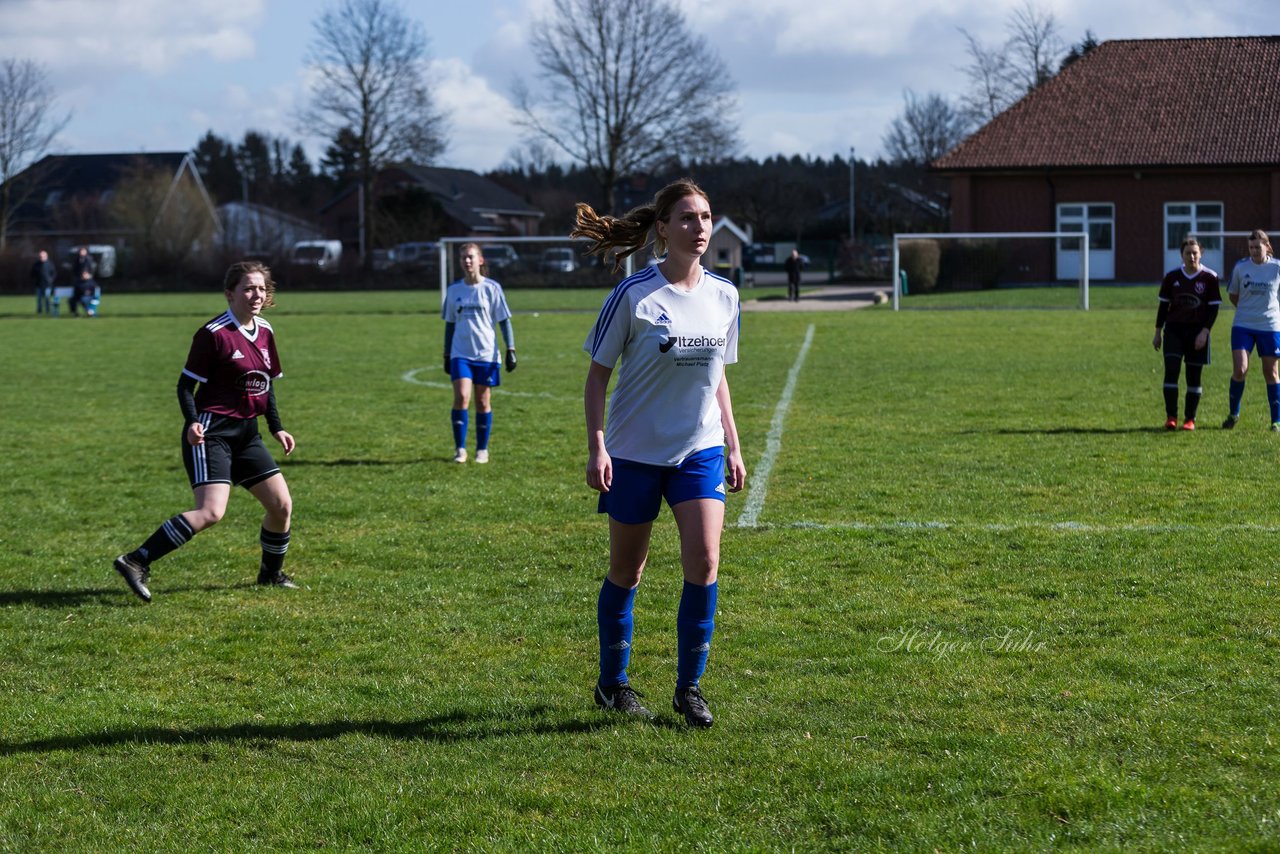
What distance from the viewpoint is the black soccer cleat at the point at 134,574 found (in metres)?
7.31

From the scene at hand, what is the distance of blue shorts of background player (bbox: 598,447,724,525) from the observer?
203 inches

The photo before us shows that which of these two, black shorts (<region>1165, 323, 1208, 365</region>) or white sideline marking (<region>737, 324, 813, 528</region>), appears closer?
white sideline marking (<region>737, 324, 813, 528</region>)

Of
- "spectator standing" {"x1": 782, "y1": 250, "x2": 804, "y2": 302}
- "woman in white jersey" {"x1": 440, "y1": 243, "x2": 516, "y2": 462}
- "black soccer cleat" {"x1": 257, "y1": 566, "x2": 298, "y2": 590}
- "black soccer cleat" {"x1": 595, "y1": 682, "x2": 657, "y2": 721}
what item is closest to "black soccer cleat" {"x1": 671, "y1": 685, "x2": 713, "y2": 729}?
"black soccer cleat" {"x1": 595, "y1": 682, "x2": 657, "y2": 721}

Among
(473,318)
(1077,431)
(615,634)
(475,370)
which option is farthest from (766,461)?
(615,634)

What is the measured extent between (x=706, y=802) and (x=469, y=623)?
2.60 meters

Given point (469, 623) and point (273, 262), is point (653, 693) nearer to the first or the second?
point (469, 623)

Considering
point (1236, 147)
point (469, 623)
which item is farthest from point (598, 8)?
point (469, 623)

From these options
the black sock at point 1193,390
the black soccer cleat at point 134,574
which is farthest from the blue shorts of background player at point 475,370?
the black sock at point 1193,390

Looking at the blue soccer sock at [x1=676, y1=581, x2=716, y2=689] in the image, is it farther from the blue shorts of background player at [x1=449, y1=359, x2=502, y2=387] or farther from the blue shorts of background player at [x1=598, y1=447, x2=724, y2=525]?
the blue shorts of background player at [x1=449, y1=359, x2=502, y2=387]

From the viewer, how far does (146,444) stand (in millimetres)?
13609

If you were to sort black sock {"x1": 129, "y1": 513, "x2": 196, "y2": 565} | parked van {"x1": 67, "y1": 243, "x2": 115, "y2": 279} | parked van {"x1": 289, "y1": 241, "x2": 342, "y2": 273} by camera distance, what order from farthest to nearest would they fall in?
parked van {"x1": 67, "y1": 243, "x2": 115, "y2": 279}, parked van {"x1": 289, "y1": 241, "x2": 342, "y2": 273}, black sock {"x1": 129, "y1": 513, "x2": 196, "y2": 565}

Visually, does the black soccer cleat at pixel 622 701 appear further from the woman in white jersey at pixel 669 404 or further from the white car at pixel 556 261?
the white car at pixel 556 261

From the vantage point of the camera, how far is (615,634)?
538 centimetres

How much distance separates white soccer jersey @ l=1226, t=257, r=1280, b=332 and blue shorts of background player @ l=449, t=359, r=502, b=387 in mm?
6756
